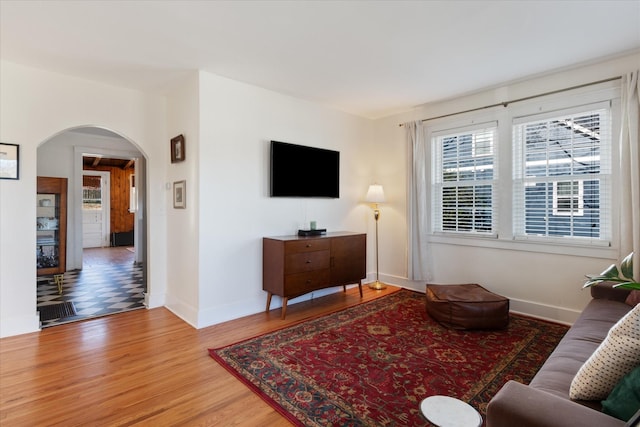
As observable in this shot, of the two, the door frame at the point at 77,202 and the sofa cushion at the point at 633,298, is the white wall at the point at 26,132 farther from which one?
the sofa cushion at the point at 633,298

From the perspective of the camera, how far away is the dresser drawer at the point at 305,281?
136 inches

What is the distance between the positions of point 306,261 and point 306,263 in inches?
0.9

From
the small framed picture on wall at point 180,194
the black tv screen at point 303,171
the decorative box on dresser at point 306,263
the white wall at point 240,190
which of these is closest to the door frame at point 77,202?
the small framed picture on wall at point 180,194

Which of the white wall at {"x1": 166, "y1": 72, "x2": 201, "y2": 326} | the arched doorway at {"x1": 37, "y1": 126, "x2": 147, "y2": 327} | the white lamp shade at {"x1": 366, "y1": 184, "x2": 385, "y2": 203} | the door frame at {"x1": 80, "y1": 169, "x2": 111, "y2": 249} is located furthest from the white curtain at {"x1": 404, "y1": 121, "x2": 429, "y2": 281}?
the door frame at {"x1": 80, "y1": 169, "x2": 111, "y2": 249}

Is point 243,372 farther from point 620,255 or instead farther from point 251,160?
point 620,255

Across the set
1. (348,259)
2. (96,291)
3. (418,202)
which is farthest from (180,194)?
(418,202)

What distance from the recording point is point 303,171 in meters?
4.11

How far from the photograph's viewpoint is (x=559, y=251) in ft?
10.8

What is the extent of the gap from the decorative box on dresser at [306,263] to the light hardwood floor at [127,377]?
37cm

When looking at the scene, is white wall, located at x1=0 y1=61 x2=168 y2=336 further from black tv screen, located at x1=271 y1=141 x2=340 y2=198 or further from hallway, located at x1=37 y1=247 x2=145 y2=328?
black tv screen, located at x1=271 y1=141 x2=340 y2=198

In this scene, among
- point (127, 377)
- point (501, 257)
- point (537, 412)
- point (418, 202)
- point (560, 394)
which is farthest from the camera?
point (418, 202)

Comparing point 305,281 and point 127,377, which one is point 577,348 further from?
point 127,377

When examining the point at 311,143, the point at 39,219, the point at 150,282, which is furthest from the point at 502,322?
the point at 39,219

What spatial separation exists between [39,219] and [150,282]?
8.98ft
